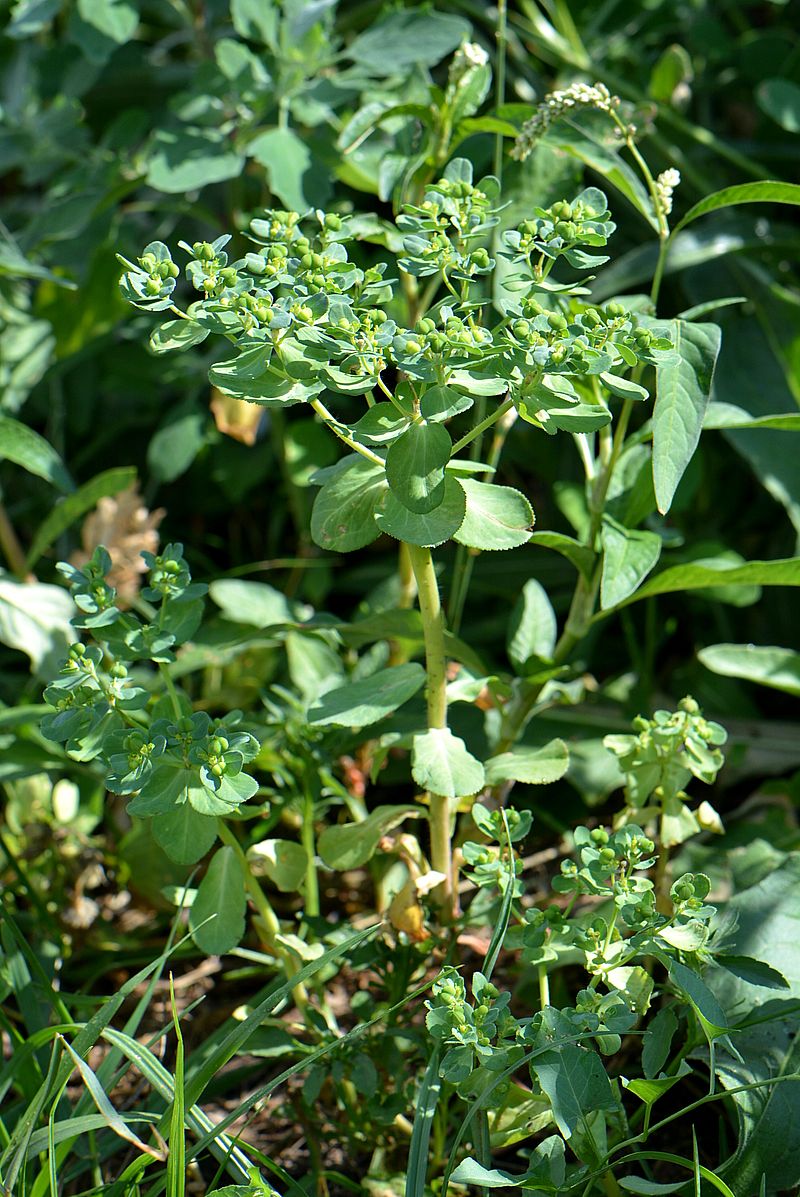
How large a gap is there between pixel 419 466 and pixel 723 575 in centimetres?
44

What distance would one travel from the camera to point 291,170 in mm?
1574

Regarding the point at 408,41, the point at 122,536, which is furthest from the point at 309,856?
the point at 408,41

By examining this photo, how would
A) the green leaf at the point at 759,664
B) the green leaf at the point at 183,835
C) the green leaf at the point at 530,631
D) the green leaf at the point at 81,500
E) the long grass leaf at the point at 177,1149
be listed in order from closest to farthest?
1. the long grass leaf at the point at 177,1149
2. the green leaf at the point at 183,835
3. the green leaf at the point at 530,631
4. the green leaf at the point at 759,664
5. the green leaf at the point at 81,500

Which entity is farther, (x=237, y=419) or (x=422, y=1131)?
(x=237, y=419)

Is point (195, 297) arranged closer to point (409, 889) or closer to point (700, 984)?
point (409, 889)

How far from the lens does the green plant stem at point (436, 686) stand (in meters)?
1.10

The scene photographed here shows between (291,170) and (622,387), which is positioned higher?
(622,387)

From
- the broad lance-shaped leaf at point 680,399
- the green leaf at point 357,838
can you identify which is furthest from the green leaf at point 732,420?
the green leaf at point 357,838

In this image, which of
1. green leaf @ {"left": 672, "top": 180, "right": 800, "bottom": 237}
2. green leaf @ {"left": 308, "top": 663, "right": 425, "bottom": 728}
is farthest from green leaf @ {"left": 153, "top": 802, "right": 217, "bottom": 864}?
green leaf @ {"left": 672, "top": 180, "right": 800, "bottom": 237}

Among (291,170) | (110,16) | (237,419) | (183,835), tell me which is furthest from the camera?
(237,419)

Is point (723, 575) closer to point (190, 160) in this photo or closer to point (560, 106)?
point (560, 106)

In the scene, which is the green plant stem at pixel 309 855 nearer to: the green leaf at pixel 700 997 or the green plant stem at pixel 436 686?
the green plant stem at pixel 436 686

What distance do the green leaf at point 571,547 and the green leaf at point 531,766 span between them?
19cm

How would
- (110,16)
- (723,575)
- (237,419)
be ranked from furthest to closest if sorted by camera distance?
(237,419) < (110,16) < (723,575)
